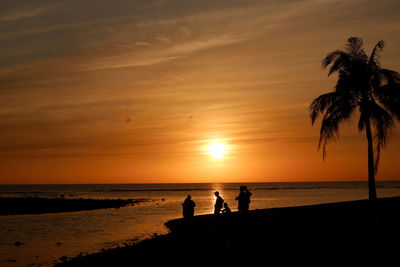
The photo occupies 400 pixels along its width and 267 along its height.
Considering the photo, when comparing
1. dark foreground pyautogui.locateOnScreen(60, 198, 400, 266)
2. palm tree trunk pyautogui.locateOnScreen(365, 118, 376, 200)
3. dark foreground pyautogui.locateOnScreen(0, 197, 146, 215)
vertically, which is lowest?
dark foreground pyautogui.locateOnScreen(0, 197, 146, 215)

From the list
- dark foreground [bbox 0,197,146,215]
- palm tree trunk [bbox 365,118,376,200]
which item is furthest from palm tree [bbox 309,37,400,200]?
dark foreground [bbox 0,197,146,215]

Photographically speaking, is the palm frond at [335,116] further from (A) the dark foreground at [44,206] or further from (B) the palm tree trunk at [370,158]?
(A) the dark foreground at [44,206]

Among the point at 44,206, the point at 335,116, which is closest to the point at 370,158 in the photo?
the point at 335,116

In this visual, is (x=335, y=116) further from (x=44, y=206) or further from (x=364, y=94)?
(x=44, y=206)

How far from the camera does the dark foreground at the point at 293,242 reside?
1358cm

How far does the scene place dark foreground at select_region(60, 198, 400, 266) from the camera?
1358 centimetres

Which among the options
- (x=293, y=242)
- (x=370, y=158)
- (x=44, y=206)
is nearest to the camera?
(x=293, y=242)

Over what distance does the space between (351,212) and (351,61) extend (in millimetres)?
8530

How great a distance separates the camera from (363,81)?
24.4 meters

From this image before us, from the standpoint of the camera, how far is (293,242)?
1596 cm

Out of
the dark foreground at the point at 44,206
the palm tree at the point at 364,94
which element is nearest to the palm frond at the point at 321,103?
the palm tree at the point at 364,94

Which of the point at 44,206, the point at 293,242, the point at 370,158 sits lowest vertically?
the point at 44,206

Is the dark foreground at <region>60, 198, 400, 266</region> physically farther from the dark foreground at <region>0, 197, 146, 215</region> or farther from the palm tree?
the dark foreground at <region>0, 197, 146, 215</region>

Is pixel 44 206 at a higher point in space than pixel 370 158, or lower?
lower
